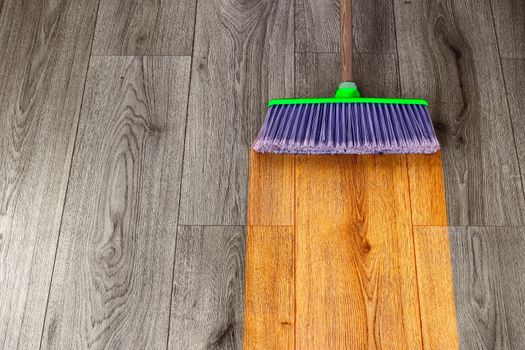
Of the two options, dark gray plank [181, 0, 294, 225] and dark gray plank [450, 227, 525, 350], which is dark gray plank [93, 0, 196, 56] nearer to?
dark gray plank [181, 0, 294, 225]

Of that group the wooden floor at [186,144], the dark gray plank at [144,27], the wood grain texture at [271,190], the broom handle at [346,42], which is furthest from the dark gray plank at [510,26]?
the dark gray plank at [144,27]

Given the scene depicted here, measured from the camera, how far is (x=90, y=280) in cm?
106

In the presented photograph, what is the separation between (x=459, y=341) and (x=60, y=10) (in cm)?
123

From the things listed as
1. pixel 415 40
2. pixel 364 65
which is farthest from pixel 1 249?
pixel 415 40

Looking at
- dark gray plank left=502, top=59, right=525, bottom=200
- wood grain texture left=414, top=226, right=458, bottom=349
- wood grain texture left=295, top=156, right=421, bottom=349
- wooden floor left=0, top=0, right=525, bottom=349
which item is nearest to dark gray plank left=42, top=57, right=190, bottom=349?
wooden floor left=0, top=0, right=525, bottom=349

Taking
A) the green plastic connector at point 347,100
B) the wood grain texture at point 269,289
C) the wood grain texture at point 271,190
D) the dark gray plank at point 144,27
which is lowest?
the wood grain texture at point 269,289

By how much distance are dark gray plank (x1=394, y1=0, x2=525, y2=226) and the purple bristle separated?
11 cm

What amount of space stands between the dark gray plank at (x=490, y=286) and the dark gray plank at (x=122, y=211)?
0.60 metres

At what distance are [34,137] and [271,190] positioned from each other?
1.87 feet

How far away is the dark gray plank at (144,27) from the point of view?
50.5 inches

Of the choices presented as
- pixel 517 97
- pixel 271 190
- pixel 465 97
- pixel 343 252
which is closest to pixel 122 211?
pixel 271 190

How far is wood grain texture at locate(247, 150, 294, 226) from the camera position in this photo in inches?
43.6

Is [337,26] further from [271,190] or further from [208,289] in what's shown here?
[208,289]

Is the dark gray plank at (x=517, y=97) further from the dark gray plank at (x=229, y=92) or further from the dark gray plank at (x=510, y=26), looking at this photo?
the dark gray plank at (x=229, y=92)
